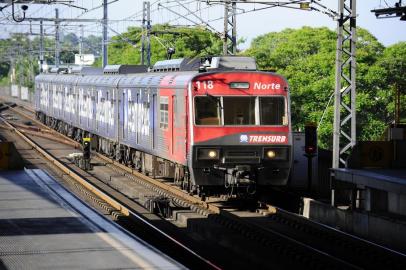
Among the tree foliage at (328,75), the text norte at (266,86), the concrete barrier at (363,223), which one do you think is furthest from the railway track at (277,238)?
the tree foliage at (328,75)

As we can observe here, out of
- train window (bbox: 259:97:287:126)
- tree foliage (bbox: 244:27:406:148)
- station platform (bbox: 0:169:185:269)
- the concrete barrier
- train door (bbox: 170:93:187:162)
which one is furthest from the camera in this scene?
tree foliage (bbox: 244:27:406:148)

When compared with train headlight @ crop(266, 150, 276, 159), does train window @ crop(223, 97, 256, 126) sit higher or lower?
higher

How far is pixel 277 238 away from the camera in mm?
15453

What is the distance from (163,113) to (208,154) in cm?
335

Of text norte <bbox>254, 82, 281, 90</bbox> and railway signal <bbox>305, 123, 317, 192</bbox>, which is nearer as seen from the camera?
text norte <bbox>254, 82, 281, 90</bbox>

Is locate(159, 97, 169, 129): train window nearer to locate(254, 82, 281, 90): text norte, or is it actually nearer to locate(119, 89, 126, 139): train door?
locate(254, 82, 281, 90): text norte

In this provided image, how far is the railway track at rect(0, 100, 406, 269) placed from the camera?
13.7 metres

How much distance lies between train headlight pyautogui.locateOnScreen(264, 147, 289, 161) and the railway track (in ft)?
3.97

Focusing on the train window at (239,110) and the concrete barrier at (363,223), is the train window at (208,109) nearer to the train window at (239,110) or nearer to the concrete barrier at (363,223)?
the train window at (239,110)

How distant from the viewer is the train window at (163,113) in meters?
21.1

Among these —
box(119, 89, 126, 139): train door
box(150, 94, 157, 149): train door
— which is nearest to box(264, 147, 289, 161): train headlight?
box(150, 94, 157, 149): train door

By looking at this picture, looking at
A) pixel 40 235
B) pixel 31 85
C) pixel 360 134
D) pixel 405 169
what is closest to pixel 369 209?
pixel 405 169

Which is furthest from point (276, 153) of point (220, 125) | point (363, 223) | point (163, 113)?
point (163, 113)

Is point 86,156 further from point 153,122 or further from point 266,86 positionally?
point 266,86
